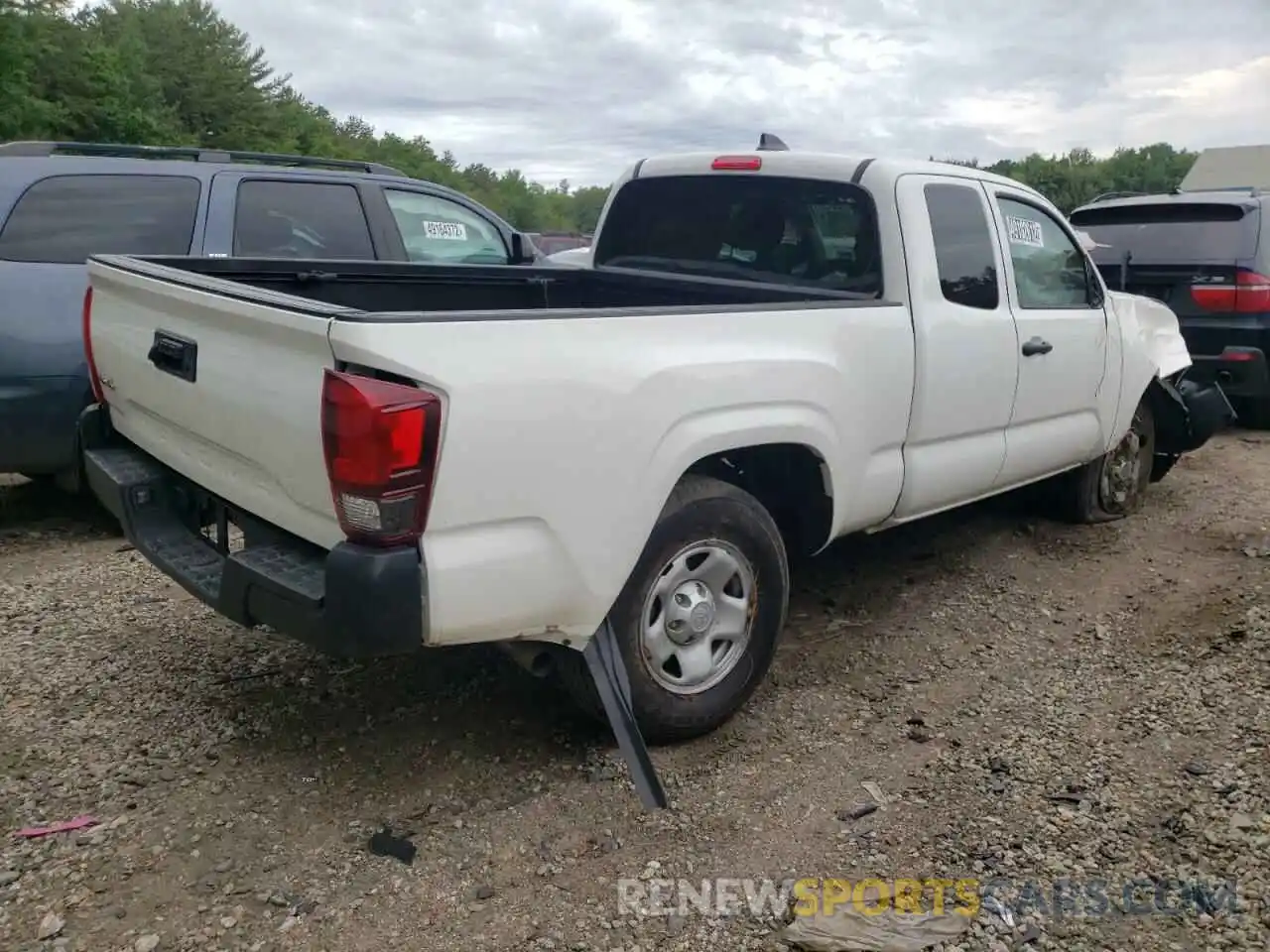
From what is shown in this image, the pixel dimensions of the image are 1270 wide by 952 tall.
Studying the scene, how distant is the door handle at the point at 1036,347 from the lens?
4637mm

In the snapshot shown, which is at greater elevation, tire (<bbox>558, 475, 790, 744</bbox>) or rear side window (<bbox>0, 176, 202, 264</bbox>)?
rear side window (<bbox>0, 176, 202, 264</bbox>)

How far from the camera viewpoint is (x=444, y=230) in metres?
6.88

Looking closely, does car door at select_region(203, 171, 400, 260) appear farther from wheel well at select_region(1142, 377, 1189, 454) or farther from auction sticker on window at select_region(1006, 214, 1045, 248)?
wheel well at select_region(1142, 377, 1189, 454)

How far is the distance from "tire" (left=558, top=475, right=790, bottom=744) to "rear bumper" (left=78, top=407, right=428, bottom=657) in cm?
70

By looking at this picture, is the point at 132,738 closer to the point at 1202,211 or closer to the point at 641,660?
the point at 641,660

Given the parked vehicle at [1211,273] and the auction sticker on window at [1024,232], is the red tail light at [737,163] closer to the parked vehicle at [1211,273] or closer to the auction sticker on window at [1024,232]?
the auction sticker on window at [1024,232]

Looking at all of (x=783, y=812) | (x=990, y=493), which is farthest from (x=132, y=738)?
(x=990, y=493)

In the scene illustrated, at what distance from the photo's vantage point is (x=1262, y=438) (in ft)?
27.3

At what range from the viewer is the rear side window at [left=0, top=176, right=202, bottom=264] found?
523cm

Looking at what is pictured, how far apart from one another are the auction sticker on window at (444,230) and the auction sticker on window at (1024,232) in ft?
11.5

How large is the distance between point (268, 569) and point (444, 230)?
441 centimetres

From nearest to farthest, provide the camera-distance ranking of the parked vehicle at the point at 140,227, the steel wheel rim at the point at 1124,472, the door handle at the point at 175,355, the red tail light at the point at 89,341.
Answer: the door handle at the point at 175,355, the red tail light at the point at 89,341, the parked vehicle at the point at 140,227, the steel wheel rim at the point at 1124,472

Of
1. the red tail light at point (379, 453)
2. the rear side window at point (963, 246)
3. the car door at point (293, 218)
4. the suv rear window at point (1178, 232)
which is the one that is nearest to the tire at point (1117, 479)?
the rear side window at point (963, 246)

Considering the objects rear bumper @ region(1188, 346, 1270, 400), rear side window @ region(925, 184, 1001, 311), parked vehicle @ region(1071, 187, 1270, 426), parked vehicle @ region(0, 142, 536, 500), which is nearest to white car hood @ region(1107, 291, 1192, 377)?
rear side window @ region(925, 184, 1001, 311)
